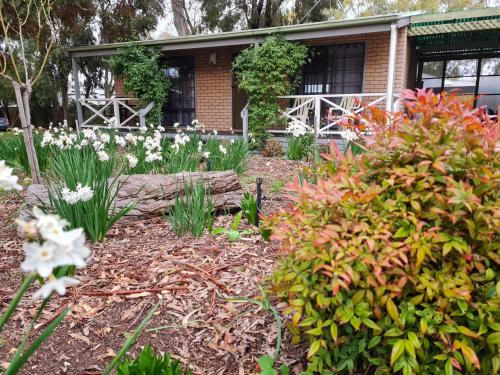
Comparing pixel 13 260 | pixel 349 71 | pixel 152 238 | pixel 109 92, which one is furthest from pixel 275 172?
pixel 109 92

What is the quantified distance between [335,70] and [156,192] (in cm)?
737

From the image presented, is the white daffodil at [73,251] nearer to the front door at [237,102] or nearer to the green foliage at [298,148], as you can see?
the green foliage at [298,148]

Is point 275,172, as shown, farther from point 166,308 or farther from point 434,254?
point 434,254

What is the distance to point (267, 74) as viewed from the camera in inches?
342

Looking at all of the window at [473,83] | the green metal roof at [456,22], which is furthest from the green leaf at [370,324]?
the window at [473,83]

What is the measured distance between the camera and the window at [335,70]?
932 cm

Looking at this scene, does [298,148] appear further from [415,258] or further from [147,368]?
[147,368]

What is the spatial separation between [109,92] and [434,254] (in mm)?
19311

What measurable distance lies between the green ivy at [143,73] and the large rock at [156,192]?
711cm

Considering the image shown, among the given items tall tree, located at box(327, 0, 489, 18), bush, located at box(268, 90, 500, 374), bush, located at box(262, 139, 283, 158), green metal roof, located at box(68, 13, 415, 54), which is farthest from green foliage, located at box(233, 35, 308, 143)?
Answer: tall tree, located at box(327, 0, 489, 18)

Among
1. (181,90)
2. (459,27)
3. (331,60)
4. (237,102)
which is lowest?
(237,102)

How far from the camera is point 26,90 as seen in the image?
423 cm

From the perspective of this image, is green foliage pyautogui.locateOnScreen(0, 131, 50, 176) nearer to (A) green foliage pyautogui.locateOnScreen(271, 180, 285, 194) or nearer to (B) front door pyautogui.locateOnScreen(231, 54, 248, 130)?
(A) green foliage pyautogui.locateOnScreen(271, 180, 285, 194)

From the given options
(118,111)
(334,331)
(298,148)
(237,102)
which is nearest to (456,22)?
(298,148)
